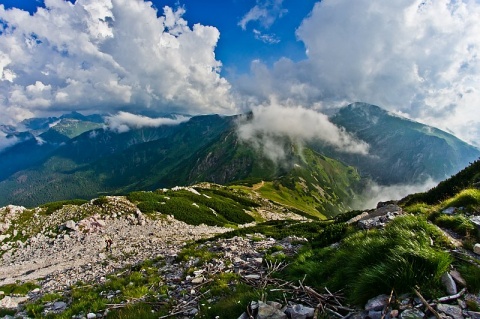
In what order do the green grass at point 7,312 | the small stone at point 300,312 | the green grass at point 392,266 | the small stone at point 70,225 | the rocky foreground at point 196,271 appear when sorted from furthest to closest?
1. the small stone at point 70,225
2. the green grass at point 7,312
3. the small stone at point 300,312
4. the green grass at point 392,266
5. the rocky foreground at point 196,271

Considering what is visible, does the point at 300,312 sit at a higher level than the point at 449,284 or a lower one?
lower

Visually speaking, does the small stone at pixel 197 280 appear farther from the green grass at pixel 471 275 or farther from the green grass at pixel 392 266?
the green grass at pixel 471 275

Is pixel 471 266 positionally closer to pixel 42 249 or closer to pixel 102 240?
pixel 102 240

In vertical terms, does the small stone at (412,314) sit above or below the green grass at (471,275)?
below

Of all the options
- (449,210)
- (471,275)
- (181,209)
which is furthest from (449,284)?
(181,209)

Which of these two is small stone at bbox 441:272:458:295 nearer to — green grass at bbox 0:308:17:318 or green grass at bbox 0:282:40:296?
green grass at bbox 0:308:17:318

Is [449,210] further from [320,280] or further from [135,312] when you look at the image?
[135,312]

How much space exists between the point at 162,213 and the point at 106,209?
11.2m

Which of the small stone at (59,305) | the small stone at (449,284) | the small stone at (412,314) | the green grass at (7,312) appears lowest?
the green grass at (7,312)

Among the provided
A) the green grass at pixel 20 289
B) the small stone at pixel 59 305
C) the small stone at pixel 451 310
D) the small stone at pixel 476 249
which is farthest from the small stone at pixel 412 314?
the green grass at pixel 20 289

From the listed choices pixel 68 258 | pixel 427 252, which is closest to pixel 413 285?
pixel 427 252

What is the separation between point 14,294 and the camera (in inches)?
736

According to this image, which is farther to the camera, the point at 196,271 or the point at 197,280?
the point at 196,271

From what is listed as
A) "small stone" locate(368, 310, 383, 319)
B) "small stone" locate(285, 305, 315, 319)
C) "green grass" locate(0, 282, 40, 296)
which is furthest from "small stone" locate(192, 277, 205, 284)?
Result: "green grass" locate(0, 282, 40, 296)
